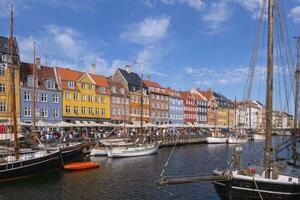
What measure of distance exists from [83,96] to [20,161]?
149 ft

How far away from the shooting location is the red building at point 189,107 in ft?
389

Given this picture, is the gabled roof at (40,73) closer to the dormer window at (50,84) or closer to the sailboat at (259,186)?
the dormer window at (50,84)

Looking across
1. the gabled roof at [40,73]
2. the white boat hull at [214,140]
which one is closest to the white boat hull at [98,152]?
the gabled roof at [40,73]

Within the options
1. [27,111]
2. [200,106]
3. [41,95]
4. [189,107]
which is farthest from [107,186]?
[200,106]

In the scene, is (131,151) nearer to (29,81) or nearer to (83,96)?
(29,81)

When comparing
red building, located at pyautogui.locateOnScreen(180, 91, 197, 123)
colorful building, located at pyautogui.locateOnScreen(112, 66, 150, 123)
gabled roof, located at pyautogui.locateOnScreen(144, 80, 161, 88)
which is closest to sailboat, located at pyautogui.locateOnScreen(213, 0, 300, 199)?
colorful building, located at pyautogui.locateOnScreen(112, 66, 150, 123)

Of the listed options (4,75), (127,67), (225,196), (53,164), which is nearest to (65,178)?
(53,164)

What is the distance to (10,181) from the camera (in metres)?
29.3

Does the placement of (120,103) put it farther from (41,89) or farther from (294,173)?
(294,173)

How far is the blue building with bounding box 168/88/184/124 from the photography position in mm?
109537

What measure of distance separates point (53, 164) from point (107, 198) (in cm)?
1233

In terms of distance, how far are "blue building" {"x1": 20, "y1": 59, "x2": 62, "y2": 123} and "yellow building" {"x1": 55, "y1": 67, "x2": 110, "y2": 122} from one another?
169 centimetres

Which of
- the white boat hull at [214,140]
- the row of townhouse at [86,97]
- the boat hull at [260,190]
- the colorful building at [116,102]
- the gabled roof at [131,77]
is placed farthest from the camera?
the gabled roof at [131,77]

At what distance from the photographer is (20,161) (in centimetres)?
3016
